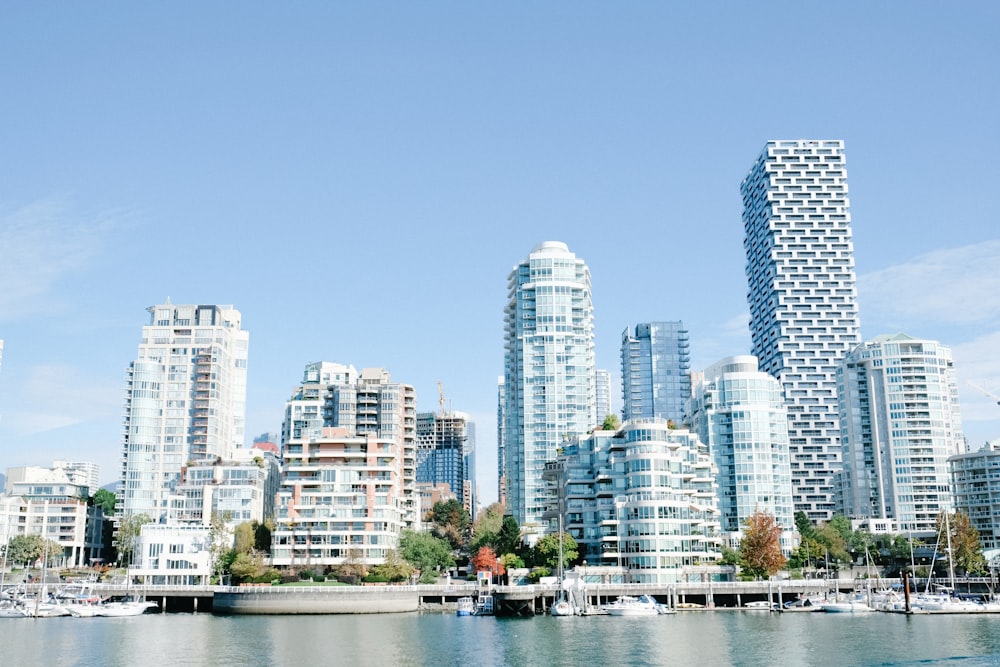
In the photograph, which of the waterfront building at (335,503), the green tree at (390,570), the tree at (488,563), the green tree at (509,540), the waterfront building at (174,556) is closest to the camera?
the green tree at (390,570)

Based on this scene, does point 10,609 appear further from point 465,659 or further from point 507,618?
point 465,659

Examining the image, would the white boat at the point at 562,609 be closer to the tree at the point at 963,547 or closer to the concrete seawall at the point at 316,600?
the concrete seawall at the point at 316,600

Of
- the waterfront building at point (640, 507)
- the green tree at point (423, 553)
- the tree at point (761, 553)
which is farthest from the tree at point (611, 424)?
the green tree at point (423, 553)

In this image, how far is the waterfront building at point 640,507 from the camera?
16350 cm

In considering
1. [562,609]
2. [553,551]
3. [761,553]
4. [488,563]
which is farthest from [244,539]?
[761,553]

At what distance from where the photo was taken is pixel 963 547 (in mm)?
189875

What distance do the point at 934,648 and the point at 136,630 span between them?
90705 mm

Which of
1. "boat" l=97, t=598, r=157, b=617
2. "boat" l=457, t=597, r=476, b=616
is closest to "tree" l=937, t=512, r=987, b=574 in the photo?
"boat" l=457, t=597, r=476, b=616

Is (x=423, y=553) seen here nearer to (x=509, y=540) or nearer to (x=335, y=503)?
(x=509, y=540)

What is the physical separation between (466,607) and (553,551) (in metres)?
21.7

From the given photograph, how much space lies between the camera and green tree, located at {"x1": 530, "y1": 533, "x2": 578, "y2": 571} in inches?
6496

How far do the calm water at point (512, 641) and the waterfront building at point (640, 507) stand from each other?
21.6 metres

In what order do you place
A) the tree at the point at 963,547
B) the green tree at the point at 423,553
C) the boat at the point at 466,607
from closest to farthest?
the boat at the point at 466,607
the green tree at the point at 423,553
the tree at the point at 963,547

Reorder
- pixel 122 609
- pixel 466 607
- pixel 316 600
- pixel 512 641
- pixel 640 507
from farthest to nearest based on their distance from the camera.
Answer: pixel 640 507
pixel 122 609
pixel 316 600
pixel 466 607
pixel 512 641
